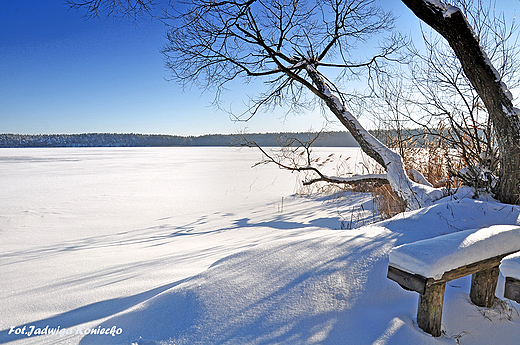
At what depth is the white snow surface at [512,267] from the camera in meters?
1.58

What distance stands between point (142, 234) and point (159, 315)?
3464 millimetres

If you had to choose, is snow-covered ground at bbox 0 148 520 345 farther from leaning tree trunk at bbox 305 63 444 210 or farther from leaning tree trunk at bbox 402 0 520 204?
leaning tree trunk at bbox 305 63 444 210

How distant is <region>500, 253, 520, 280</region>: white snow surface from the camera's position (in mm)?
1579

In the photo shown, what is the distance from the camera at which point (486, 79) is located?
3.13 meters

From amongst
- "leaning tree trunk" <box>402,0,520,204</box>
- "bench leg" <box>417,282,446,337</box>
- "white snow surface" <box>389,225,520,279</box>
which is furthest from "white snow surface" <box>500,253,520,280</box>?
"leaning tree trunk" <box>402,0,520,204</box>

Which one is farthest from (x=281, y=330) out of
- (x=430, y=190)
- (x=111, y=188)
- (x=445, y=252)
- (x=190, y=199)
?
(x=111, y=188)

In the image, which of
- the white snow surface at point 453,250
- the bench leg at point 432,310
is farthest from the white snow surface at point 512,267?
the bench leg at point 432,310

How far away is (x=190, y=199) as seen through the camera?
28.4 feet

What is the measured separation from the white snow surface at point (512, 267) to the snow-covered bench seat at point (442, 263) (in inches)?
5.8

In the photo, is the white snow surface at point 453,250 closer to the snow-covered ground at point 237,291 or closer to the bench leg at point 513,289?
the bench leg at point 513,289

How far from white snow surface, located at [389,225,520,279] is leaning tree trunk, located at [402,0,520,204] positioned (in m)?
1.70

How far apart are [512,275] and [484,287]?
476 mm

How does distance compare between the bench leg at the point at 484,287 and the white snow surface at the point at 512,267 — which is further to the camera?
the bench leg at the point at 484,287

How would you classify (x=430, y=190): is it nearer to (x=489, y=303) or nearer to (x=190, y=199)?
(x=489, y=303)
